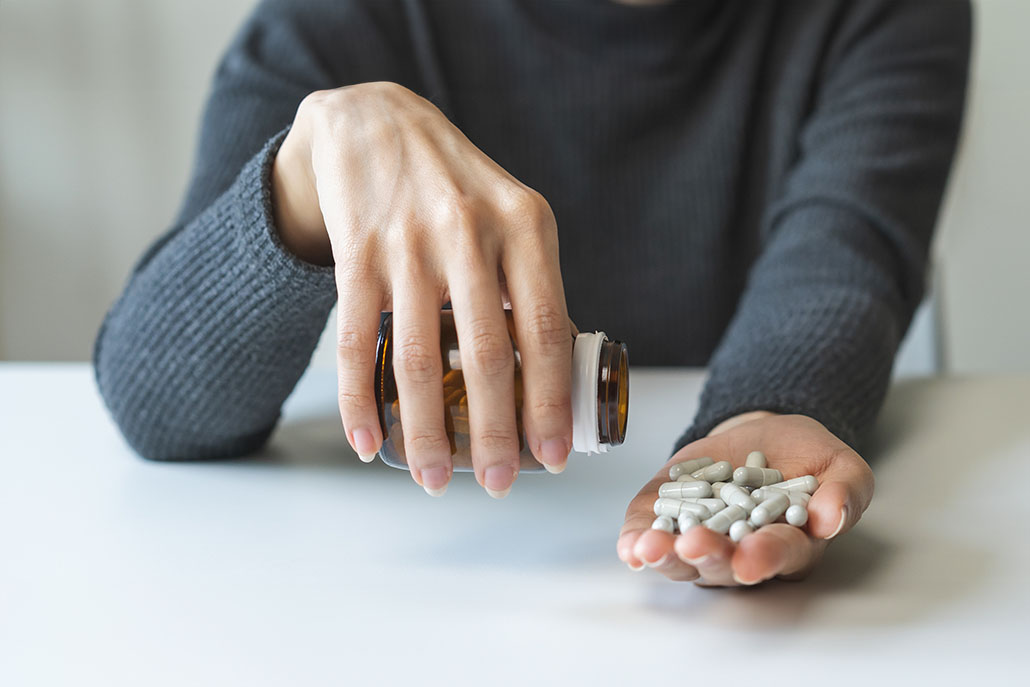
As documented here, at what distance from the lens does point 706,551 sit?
14.8 inches

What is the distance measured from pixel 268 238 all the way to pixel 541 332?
188 mm

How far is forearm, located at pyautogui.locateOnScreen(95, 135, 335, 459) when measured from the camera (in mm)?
517

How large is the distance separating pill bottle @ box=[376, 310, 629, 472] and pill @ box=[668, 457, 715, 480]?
0.08 metres

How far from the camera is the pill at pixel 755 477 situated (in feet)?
1.53

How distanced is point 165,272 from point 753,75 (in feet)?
2.14

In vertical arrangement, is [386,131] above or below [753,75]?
above

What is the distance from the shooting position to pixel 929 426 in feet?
2.29

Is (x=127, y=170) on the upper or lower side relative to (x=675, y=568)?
lower

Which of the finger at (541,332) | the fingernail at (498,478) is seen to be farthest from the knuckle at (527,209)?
the fingernail at (498,478)

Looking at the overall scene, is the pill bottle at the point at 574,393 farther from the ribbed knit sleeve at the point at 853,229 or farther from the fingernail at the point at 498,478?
the ribbed knit sleeve at the point at 853,229

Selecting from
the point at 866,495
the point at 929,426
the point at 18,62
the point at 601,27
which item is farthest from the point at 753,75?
the point at 18,62

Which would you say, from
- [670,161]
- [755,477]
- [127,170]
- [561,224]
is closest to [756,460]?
[755,477]

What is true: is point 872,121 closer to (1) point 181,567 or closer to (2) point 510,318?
(2) point 510,318

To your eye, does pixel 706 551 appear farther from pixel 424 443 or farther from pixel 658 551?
pixel 424 443
